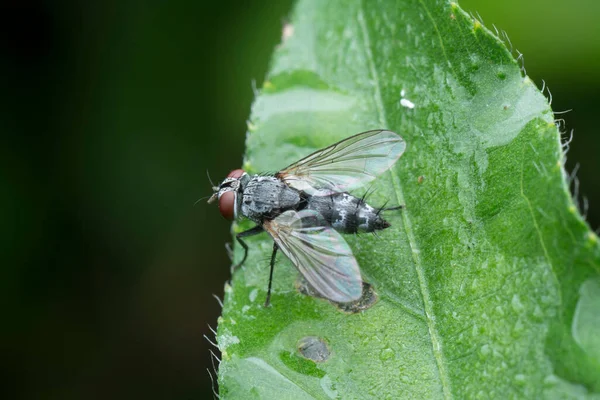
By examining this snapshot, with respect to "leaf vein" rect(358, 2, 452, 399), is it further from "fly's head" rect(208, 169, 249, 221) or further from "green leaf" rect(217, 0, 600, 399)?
"fly's head" rect(208, 169, 249, 221)

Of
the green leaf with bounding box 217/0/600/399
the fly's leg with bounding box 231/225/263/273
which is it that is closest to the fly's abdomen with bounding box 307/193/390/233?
the green leaf with bounding box 217/0/600/399

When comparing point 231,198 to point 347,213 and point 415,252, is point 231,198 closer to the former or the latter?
point 347,213

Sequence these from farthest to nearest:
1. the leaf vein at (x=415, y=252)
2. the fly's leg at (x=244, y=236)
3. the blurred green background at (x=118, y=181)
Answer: the blurred green background at (x=118, y=181) < the fly's leg at (x=244, y=236) < the leaf vein at (x=415, y=252)

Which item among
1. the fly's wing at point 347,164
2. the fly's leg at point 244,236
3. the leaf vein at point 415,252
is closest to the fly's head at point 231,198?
the fly's leg at point 244,236

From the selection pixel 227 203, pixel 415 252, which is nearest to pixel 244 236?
pixel 227 203

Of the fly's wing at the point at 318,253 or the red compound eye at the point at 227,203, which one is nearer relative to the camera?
the fly's wing at the point at 318,253

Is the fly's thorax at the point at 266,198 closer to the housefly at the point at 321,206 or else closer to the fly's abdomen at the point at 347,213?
the housefly at the point at 321,206
